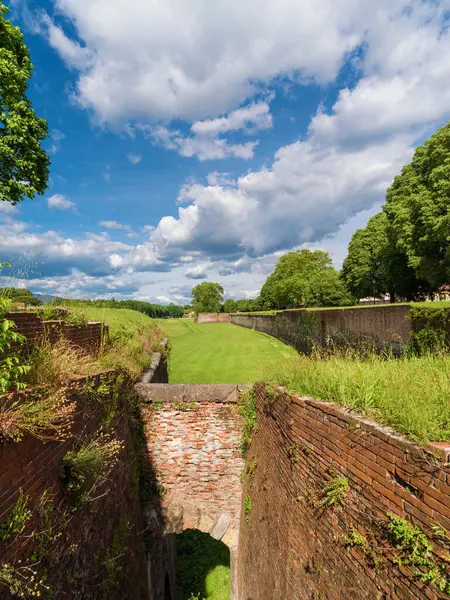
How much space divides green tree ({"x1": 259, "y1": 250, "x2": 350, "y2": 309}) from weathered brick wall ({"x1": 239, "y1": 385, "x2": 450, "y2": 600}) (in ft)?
123

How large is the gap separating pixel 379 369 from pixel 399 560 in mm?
2311

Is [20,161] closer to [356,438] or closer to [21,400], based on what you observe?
[21,400]

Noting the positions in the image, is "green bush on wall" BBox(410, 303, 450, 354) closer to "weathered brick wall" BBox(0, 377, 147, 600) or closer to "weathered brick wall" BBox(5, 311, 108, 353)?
"weathered brick wall" BBox(0, 377, 147, 600)

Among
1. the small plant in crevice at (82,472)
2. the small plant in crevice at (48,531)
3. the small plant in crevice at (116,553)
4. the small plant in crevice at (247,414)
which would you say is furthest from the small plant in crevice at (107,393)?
the small plant in crevice at (247,414)

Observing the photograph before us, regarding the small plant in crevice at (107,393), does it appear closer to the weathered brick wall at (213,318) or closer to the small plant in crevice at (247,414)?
the small plant in crevice at (247,414)

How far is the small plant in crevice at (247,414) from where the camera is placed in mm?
7680

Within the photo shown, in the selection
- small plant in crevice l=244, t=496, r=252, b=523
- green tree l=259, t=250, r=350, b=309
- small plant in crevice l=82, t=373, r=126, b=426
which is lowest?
small plant in crevice l=244, t=496, r=252, b=523

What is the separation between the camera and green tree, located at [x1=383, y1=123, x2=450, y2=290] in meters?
15.1

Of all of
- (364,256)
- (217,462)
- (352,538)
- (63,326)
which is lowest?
(217,462)

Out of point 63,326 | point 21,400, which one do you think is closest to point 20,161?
point 63,326

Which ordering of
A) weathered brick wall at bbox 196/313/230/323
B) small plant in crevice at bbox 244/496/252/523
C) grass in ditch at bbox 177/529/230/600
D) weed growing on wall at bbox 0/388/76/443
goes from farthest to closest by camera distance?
weathered brick wall at bbox 196/313/230/323 → grass in ditch at bbox 177/529/230/600 → small plant in crevice at bbox 244/496/252/523 → weed growing on wall at bbox 0/388/76/443

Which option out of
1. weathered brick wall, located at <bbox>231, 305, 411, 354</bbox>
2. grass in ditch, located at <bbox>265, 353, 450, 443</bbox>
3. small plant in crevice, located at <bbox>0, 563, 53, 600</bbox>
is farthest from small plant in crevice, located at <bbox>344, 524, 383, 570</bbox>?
weathered brick wall, located at <bbox>231, 305, 411, 354</bbox>

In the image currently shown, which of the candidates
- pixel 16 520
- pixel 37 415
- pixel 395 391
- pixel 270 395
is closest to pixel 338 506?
pixel 395 391

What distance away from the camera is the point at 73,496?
387 cm
